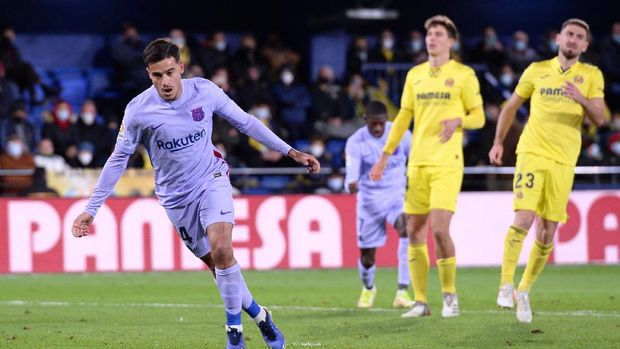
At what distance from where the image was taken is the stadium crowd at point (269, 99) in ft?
68.3

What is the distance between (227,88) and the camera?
74.1 ft

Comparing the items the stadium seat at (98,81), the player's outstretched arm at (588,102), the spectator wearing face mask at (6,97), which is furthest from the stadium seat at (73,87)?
the player's outstretched arm at (588,102)

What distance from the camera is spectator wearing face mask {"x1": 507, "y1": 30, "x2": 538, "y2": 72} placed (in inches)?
1008

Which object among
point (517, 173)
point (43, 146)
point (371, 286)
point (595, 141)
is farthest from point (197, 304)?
point (595, 141)

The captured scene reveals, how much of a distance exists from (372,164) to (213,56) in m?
10.8

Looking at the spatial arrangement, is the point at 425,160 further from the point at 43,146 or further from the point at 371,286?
A: the point at 43,146

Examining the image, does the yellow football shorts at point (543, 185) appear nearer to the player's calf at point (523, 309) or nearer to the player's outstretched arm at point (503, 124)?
the player's outstretched arm at point (503, 124)

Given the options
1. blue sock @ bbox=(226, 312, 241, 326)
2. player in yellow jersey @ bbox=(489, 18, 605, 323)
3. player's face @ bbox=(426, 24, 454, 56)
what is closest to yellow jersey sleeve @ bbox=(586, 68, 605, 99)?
player in yellow jersey @ bbox=(489, 18, 605, 323)

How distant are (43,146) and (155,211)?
2854 mm

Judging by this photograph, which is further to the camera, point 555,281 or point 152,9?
point 152,9

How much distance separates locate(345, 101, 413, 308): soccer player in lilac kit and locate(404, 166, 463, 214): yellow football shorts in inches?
76.7

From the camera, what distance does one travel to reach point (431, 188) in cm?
1083

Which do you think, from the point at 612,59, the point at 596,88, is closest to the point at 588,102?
the point at 596,88

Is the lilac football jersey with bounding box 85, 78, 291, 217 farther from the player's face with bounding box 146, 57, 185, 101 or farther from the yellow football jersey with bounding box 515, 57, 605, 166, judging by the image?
the yellow football jersey with bounding box 515, 57, 605, 166
